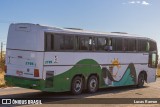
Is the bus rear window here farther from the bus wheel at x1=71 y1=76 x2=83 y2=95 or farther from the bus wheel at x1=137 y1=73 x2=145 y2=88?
the bus wheel at x1=137 y1=73 x2=145 y2=88

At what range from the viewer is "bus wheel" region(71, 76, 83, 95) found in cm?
1964

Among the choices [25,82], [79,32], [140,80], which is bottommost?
[140,80]

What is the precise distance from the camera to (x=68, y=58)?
63.0 ft

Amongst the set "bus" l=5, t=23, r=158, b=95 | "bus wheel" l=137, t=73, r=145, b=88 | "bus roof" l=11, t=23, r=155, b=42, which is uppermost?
"bus roof" l=11, t=23, r=155, b=42

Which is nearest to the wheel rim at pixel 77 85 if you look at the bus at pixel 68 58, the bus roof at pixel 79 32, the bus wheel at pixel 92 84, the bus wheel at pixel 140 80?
the bus at pixel 68 58

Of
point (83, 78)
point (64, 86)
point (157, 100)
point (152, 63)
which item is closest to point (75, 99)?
point (64, 86)

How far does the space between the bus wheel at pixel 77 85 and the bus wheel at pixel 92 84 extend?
74 cm

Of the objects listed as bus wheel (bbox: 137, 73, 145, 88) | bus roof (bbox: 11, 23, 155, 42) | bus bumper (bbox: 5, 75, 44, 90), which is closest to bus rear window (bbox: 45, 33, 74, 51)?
bus roof (bbox: 11, 23, 155, 42)

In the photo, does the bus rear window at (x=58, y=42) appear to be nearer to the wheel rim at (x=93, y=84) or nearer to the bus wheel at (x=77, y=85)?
the bus wheel at (x=77, y=85)

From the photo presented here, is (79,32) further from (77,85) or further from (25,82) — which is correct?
(25,82)

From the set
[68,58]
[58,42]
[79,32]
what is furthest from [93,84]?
[58,42]

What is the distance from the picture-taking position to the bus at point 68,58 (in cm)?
1769

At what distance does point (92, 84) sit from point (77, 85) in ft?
4.65

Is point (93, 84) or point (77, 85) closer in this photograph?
point (77, 85)
